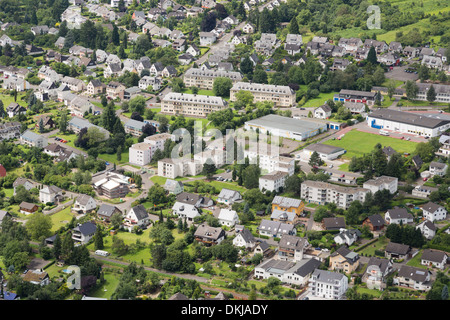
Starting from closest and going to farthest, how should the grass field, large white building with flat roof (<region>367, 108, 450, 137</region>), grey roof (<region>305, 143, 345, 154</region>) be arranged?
grey roof (<region>305, 143, 345, 154</region>)
the grass field
large white building with flat roof (<region>367, 108, 450, 137</region>)

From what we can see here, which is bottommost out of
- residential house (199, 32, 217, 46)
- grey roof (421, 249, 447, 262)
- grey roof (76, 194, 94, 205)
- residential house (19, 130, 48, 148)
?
grey roof (421, 249, 447, 262)

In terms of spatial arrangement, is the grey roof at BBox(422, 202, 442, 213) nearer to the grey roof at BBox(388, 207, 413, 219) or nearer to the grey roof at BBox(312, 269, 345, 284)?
the grey roof at BBox(388, 207, 413, 219)

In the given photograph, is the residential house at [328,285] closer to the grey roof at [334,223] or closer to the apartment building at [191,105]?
the grey roof at [334,223]

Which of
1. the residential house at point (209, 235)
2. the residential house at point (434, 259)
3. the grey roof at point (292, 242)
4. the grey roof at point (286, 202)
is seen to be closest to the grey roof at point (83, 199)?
the residential house at point (209, 235)

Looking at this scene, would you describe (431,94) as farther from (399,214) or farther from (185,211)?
(185,211)

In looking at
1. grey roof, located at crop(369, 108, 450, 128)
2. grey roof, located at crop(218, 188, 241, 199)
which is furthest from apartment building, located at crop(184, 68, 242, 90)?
grey roof, located at crop(218, 188, 241, 199)

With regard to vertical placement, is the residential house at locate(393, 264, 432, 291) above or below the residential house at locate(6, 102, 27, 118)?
below

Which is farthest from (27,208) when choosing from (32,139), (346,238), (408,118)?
(408,118)

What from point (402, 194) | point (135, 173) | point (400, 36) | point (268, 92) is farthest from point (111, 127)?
point (400, 36)
